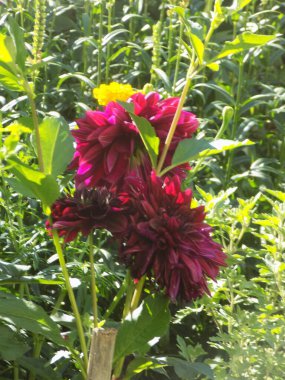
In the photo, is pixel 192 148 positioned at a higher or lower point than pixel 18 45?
lower

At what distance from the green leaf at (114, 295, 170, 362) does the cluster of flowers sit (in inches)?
1.7

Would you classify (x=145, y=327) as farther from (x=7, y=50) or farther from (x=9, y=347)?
(x=7, y=50)

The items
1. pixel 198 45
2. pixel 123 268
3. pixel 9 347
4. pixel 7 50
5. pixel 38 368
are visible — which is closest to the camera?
pixel 7 50

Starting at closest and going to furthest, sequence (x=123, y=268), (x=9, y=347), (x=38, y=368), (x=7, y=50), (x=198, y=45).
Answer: (x=7, y=50) < (x=198, y=45) < (x=9, y=347) < (x=38, y=368) < (x=123, y=268)

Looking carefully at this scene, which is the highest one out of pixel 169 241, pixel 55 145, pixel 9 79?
pixel 9 79

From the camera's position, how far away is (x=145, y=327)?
134 cm

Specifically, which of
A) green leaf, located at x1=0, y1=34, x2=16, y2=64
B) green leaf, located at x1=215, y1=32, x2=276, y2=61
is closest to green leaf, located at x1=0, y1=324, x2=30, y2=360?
green leaf, located at x1=0, y1=34, x2=16, y2=64

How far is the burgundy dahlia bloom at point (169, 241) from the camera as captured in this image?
1.22m

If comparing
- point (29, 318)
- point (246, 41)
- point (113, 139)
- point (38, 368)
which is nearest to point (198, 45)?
point (246, 41)

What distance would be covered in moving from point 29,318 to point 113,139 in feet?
1.06

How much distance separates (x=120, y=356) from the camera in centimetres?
136

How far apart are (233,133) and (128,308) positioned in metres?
1.51

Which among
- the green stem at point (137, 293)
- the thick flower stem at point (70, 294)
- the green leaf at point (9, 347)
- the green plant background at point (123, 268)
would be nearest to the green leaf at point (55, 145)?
the green plant background at point (123, 268)

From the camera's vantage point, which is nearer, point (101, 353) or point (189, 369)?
point (101, 353)
